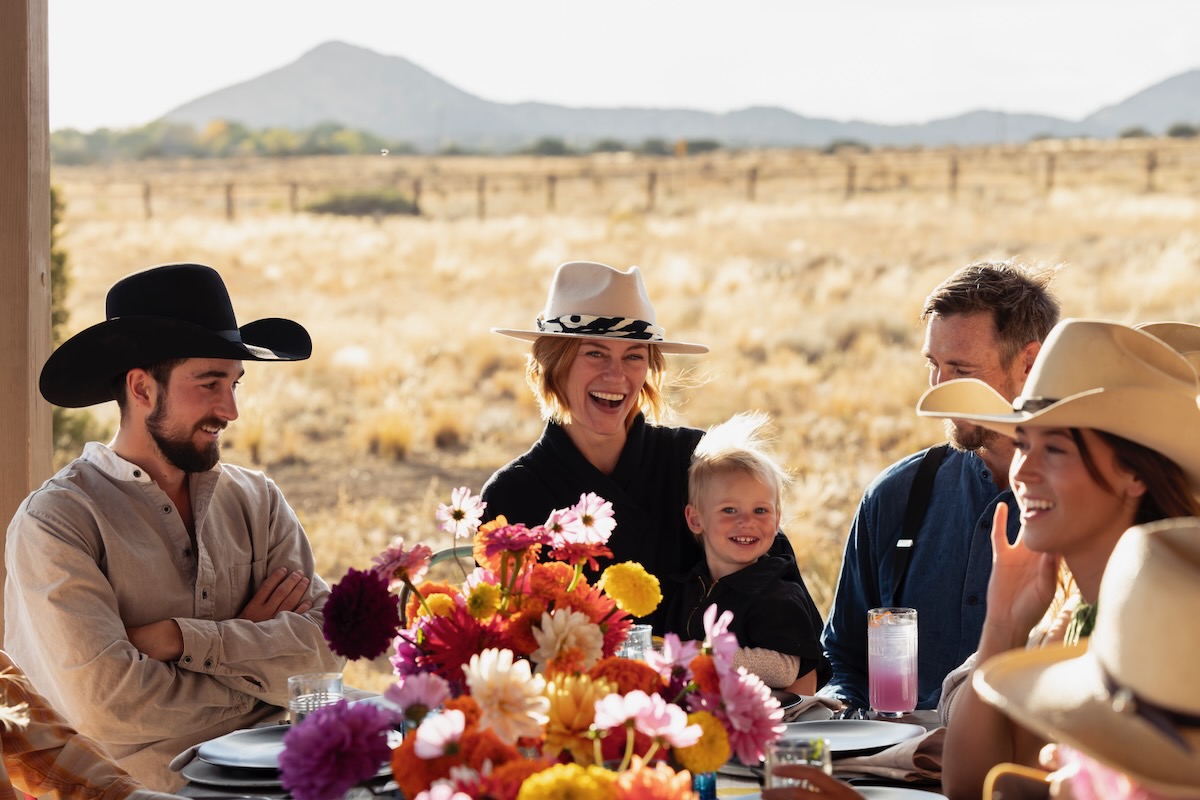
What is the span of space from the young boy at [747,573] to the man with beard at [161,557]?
998mm

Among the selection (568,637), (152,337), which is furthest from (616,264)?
(568,637)

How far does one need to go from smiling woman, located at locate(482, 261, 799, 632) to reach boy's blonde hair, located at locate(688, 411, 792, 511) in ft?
0.51

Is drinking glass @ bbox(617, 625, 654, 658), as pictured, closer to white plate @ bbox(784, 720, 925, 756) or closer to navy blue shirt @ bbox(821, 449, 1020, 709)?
white plate @ bbox(784, 720, 925, 756)

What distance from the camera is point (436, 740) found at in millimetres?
1643

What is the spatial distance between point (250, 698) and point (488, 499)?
94 centimetres

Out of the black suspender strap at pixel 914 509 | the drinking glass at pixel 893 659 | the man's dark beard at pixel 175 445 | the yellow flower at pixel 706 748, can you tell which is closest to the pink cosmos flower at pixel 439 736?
the yellow flower at pixel 706 748

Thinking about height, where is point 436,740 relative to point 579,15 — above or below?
below

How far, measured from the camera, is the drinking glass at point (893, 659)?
2.91 m

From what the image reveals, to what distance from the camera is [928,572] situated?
3.70m

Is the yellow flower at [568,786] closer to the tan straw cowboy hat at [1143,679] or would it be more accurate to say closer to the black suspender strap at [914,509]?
the tan straw cowboy hat at [1143,679]

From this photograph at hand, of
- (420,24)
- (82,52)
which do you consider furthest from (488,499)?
(420,24)

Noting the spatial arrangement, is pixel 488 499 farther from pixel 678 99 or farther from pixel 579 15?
pixel 678 99

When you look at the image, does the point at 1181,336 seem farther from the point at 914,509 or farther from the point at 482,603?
the point at 482,603

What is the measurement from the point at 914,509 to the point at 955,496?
0.37ft
